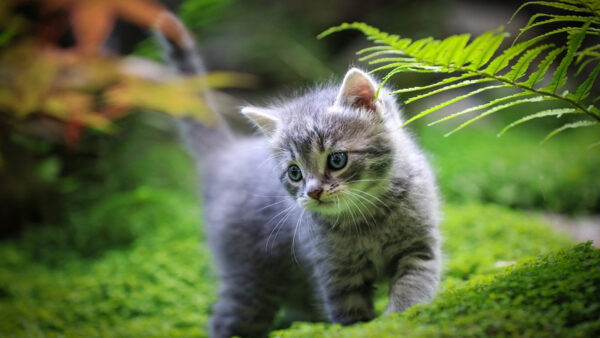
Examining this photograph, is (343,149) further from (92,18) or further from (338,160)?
(92,18)

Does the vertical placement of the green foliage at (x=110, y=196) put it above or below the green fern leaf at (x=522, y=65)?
above

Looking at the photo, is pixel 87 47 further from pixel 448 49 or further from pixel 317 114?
pixel 448 49

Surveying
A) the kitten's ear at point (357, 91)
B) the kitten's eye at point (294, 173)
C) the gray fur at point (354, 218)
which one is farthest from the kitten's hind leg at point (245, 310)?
the kitten's ear at point (357, 91)

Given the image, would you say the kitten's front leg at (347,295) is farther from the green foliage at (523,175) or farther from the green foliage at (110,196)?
the green foliage at (110,196)

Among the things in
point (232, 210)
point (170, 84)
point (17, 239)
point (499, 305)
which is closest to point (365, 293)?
point (499, 305)

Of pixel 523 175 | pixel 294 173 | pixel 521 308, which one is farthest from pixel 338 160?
pixel 523 175
